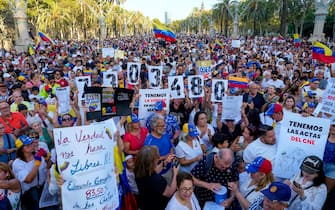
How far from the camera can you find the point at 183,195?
3150mm

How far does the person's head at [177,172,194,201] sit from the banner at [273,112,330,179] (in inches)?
50.7

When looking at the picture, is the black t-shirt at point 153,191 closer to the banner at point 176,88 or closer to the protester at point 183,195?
the protester at point 183,195

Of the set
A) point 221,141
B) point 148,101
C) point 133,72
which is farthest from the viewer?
point 133,72

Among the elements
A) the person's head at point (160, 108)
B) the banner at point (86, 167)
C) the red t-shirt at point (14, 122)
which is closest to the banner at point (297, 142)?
the banner at point (86, 167)

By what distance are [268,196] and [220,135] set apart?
150 cm

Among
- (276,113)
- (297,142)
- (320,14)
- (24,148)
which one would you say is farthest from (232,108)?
(320,14)

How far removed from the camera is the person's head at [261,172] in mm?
3293

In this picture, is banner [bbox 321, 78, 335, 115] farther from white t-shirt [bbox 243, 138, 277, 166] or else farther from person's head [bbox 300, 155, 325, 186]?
person's head [bbox 300, 155, 325, 186]

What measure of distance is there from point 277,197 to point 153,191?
51.3 inches

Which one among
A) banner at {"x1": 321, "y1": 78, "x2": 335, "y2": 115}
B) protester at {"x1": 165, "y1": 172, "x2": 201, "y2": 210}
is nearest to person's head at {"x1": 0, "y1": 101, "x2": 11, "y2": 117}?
protester at {"x1": 165, "y1": 172, "x2": 201, "y2": 210}

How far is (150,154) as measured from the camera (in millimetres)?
3516

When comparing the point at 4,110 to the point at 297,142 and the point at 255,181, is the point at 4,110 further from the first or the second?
the point at 297,142

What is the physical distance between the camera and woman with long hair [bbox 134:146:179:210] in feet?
11.2

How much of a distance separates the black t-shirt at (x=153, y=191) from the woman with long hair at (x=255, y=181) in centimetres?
75
